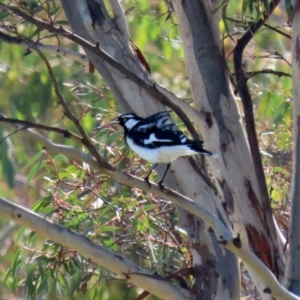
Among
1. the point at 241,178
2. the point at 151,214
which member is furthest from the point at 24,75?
the point at 241,178

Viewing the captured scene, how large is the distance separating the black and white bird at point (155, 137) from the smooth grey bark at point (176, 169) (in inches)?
3.3

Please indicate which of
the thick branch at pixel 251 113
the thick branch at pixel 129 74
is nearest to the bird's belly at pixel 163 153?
the thick branch at pixel 129 74

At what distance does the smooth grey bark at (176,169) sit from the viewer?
2.54 m

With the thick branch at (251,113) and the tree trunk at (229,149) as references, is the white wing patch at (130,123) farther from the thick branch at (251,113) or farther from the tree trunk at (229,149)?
the thick branch at (251,113)

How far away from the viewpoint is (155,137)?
245cm

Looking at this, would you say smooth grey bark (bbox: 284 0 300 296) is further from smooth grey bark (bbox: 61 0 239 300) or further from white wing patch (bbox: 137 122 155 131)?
white wing patch (bbox: 137 122 155 131)

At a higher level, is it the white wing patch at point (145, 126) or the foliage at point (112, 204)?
the white wing patch at point (145, 126)

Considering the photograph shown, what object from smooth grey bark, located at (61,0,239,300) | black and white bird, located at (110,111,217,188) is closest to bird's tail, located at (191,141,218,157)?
black and white bird, located at (110,111,217,188)

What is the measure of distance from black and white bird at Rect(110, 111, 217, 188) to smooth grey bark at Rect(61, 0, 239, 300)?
0.28ft

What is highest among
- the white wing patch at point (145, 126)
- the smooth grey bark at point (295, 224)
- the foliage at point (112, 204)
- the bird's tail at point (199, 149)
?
the bird's tail at point (199, 149)

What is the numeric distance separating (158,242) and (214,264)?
49 cm

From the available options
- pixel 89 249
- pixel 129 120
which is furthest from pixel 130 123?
pixel 89 249

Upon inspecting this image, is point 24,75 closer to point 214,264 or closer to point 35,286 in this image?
point 35,286

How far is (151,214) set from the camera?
3154 mm
